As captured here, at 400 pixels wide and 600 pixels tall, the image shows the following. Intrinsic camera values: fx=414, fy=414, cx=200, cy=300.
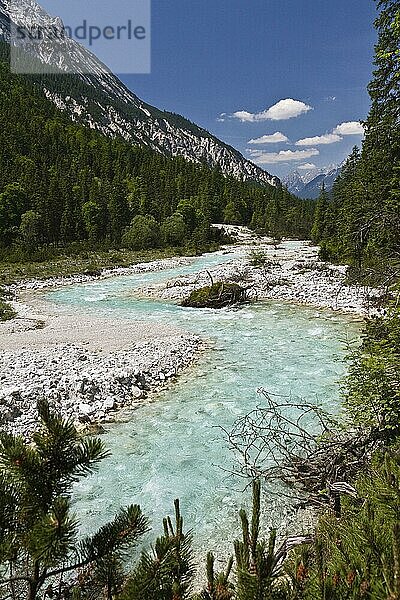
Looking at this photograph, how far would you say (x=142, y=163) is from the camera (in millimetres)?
95750

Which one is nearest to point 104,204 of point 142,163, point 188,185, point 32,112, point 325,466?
point 188,185

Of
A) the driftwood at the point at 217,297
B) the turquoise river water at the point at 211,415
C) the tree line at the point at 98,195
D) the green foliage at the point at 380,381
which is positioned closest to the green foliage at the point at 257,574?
the green foliage at the point at 380,381

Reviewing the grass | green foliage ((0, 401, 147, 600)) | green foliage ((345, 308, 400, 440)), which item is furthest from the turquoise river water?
the grass

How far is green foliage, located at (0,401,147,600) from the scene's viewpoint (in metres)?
2.26

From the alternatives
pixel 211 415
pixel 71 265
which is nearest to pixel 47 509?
pixel 211 415

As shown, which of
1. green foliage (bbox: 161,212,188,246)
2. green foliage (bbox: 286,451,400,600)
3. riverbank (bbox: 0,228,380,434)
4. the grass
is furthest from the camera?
green foliage (bbox: 161,212,188,246)

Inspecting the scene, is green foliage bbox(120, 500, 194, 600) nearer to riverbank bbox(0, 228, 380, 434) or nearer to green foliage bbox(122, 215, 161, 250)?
riverbank bbox(0, 228, 380, 434)

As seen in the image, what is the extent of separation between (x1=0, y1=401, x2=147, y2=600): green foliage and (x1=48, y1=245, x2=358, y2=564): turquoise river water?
3.32 m

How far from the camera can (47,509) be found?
2.55 meters

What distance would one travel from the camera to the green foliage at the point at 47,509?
2.26m

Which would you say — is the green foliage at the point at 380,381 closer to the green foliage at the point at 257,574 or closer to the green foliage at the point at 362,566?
the green foliage at the point at 362,566

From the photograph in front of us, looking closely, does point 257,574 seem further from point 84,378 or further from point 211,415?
point 84,378

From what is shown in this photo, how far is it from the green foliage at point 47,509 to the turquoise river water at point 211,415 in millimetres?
3317

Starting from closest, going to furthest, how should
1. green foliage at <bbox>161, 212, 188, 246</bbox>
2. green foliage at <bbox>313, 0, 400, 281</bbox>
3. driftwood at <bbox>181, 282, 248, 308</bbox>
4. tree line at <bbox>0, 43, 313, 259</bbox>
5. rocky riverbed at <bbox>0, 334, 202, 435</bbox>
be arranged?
green foliage at <bbox>313, 0, 400, 281</bbox> < rocky riverbed at <bbox>0, 334, 202, 435</bbox> < driftwood at <bbox>181, 282, 248, 308</bbox> < tree line at <bbox>0, 43, 313, 259</bbox> < green foliage at <bbox>161, 212, 188, 246</bbox>
